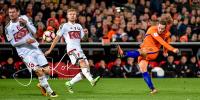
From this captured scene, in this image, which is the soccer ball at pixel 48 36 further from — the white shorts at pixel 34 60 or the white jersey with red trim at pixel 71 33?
the white shorts at pixel 34 60

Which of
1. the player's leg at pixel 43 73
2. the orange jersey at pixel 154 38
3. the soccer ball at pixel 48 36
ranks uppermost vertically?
the orange jersey at pixel 154 38

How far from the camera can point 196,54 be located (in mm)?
27125

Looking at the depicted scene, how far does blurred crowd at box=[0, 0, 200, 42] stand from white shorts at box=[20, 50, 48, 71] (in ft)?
28.2

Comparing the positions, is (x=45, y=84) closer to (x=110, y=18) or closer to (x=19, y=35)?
(x=19, y=35)

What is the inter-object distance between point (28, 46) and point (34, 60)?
1.32 feet

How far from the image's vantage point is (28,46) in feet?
53.1

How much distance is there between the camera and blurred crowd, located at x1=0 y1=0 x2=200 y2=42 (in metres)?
26.2

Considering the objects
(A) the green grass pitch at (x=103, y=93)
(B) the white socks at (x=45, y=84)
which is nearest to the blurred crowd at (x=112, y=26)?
(A) the green grass pitch at (x=103, y=93)

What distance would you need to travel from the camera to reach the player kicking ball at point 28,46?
1570cm

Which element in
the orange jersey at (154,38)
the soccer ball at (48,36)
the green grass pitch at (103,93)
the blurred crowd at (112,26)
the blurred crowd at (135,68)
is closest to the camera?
the green grass pitch at (103,93)

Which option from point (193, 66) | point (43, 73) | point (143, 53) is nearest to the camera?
point (43, 73)

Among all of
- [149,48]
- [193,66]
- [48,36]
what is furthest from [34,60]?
[193,66]

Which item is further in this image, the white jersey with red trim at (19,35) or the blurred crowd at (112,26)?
the blurred crowd at (112,26)

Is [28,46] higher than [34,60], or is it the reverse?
[28,46]
